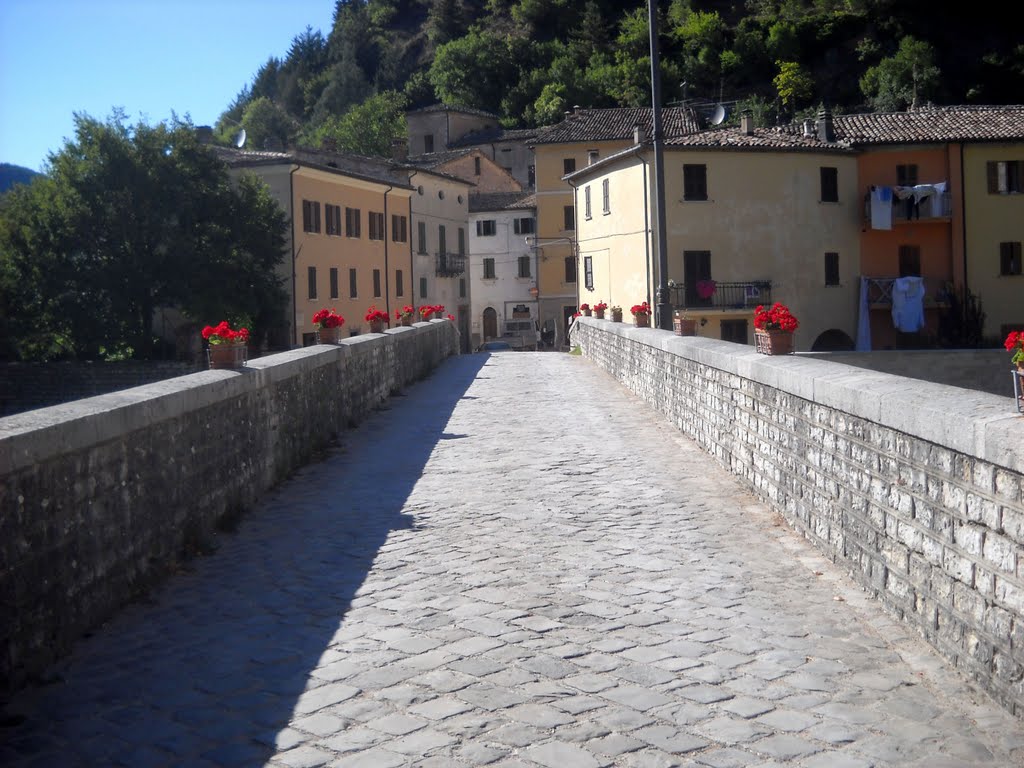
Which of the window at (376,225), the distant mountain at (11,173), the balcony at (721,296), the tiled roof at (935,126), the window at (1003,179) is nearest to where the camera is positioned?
the balcony at (721,296)

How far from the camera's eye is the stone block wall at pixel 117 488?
15.9 ft

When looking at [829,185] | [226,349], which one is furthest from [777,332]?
[829,185]

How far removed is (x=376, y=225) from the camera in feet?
173

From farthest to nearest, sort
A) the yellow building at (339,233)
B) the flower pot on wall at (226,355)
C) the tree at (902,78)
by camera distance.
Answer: the tree at (902,78)
the yellow building at (339,233)
the flower pot on wall at (226,355)

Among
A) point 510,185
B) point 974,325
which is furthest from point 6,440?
point 510,185

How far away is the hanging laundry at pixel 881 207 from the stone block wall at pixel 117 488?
37247 mm

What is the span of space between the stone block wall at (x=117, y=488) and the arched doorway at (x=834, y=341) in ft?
121

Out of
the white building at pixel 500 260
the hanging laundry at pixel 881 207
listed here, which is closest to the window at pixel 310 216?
the white building at pixel 500 260

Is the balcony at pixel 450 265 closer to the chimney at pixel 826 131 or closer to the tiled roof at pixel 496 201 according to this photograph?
the tiled roof at pixel 496 201

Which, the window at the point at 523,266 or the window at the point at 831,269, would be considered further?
the window at the point at 523,266

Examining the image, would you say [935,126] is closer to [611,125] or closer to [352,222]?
[611,125]

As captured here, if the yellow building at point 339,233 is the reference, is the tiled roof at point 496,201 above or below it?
above

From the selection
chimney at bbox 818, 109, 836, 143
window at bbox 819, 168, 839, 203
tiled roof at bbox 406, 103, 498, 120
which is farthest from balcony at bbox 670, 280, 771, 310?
tiled roof at bbox 406, 103, 498, 120

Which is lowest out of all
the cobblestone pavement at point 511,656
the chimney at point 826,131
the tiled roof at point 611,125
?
the cobblestone pavement at point 511,656
